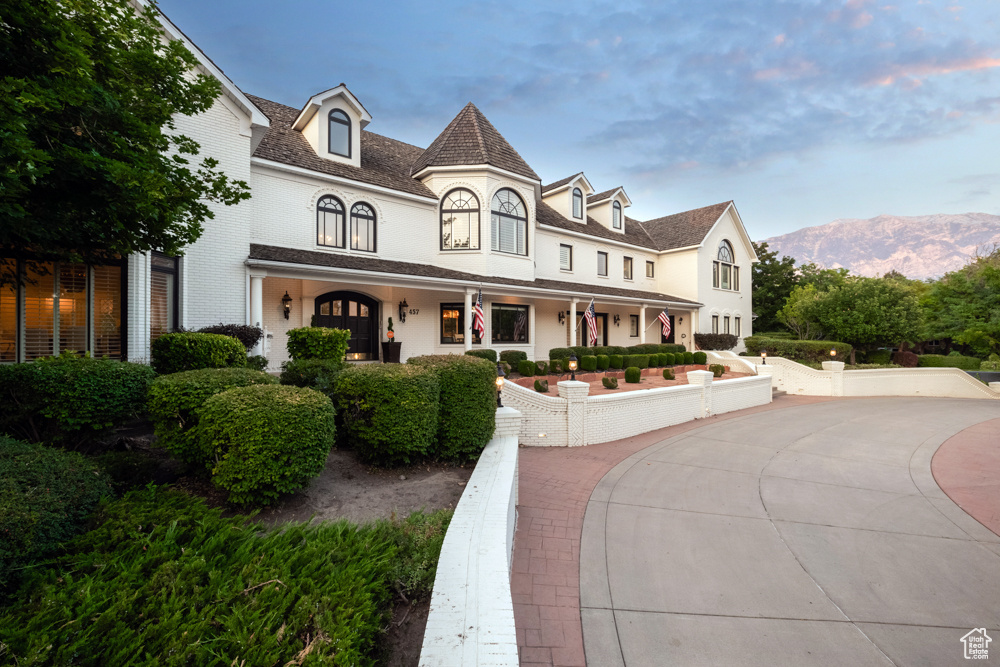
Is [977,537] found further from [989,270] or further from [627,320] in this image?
[989,270]

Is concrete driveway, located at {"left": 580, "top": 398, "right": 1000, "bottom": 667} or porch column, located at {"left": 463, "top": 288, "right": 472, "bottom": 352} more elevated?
porch column, located at {"left": 463, "top": 288, "right": 472, "bottom": 352}

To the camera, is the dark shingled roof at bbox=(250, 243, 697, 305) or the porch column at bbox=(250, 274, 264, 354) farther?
the dark shingled roof at bbox=(250, 243, 697, 305)

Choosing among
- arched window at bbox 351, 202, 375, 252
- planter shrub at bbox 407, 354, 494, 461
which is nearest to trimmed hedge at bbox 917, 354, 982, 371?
arched window at bbox 351, 202, 375, 252

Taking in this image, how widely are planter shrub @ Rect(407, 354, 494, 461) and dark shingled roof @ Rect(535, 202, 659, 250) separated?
15.2 meters

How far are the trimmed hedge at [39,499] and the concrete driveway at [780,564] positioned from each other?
11.9 feet

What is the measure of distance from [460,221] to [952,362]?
1270 inches

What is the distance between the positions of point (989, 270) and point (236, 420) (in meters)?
37.4

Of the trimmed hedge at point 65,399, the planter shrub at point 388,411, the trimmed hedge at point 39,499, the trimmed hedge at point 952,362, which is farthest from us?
the trimmed hedge at point 952,362

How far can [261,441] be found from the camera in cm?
380

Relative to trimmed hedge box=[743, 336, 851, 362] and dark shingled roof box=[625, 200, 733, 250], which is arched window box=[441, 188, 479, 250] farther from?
trimmed hedge box=[743, 336, 851, 362]

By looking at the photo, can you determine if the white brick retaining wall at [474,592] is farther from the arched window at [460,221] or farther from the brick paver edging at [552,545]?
the arched window at [460,221]

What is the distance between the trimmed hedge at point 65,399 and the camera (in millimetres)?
4605

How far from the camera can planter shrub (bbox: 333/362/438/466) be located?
5.34m

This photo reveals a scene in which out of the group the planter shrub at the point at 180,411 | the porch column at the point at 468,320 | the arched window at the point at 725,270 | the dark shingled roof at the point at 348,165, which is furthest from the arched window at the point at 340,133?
the arched window at the point at 725,270
